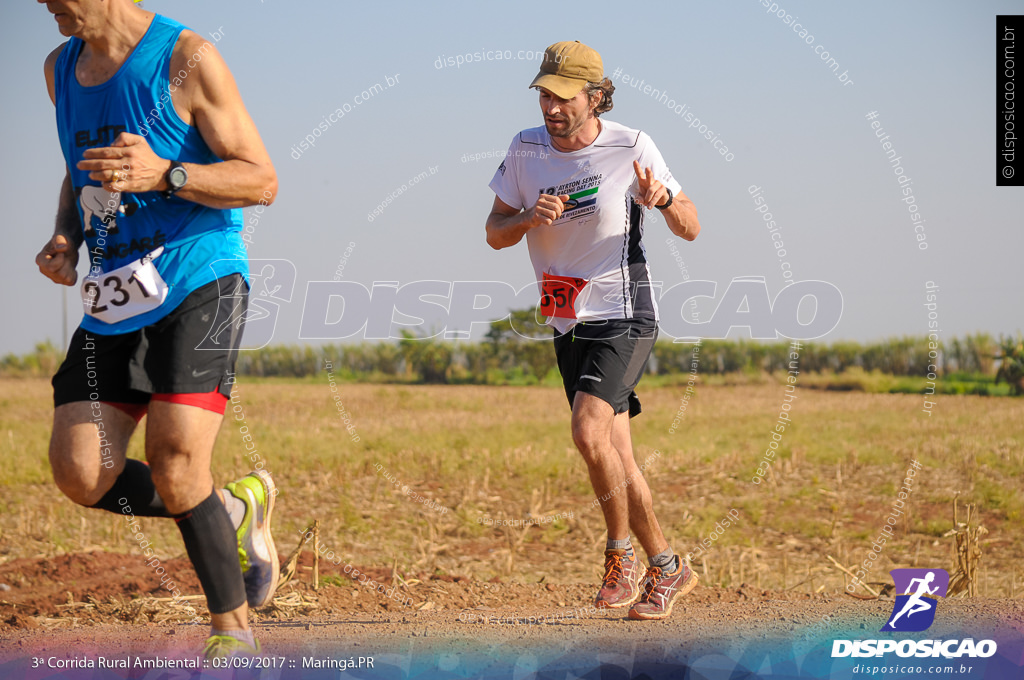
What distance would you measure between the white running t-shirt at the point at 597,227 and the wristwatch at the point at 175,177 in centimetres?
192

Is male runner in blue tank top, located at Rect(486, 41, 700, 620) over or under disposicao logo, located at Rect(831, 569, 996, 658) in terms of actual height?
over

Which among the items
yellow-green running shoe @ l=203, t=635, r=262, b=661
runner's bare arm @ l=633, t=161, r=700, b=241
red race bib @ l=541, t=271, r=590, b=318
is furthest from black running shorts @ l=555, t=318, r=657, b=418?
yellow-green running shoe @ l=203, t=635, r=262, b=661

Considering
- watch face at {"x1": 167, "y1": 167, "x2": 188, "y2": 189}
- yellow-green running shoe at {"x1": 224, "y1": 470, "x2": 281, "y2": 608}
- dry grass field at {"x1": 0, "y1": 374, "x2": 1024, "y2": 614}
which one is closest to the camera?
watch face at {"x1": 167, "y1": 167, "x2": 188, "y2": 189}

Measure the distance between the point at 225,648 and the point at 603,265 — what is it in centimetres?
247

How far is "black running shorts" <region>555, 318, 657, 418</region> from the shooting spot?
462cm

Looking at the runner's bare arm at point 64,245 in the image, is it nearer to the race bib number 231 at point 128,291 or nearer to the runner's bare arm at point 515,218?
the race bib number 231 at point 128,291

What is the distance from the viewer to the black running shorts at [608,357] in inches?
182

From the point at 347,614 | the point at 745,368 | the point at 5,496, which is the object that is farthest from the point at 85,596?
the point at 745,368

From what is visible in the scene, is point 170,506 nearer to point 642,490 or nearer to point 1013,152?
point 642,490

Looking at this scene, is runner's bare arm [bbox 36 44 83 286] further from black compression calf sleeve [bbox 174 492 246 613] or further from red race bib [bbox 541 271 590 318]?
red race bib [bbox 541 271 590 318]

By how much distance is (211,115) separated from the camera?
11.6ft

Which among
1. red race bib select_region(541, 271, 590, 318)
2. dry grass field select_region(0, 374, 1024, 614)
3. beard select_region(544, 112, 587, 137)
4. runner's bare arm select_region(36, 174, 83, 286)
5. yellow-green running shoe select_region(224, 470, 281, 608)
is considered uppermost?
beard select_region(544, 112, 587, 137)

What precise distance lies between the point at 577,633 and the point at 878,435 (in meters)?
8.31

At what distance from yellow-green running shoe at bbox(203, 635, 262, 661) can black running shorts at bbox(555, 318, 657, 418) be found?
1.94 metres
